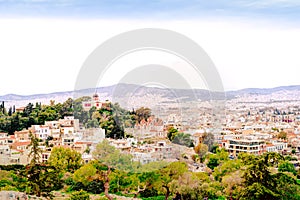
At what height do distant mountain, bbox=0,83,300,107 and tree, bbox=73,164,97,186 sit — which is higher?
distant mountain, bbox=0,83,300,107

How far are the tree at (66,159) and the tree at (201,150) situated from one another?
2.37 metres

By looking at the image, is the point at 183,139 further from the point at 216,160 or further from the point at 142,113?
the point at 142,113

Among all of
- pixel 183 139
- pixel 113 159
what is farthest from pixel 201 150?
pixel 113 159

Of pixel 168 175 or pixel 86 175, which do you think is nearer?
pixel 168 175

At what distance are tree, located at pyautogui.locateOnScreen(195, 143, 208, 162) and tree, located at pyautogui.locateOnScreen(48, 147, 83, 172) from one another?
2.37m

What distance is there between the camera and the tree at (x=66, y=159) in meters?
8.13

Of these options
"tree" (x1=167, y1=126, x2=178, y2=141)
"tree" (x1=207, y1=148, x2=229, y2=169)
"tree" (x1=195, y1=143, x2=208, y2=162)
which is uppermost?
"tree" (x1=167, y1=126, x2=178, y2=141)

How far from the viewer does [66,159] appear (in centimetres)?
830

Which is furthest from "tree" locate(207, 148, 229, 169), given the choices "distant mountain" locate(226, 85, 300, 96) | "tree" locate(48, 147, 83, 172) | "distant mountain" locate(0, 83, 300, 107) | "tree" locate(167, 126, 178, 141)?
"distant mountain" locate(226, 85, 300, 96)

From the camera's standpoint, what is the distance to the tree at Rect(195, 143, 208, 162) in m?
9.40

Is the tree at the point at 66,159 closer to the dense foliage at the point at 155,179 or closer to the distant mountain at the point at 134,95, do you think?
the dense foliage at the point at 155,179

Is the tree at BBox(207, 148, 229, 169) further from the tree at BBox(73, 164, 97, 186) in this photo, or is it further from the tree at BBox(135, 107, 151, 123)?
the tree at BBox(73, 164, 97, 186)

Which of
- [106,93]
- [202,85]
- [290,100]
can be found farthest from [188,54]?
[290,100]

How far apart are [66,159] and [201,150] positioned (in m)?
2.80
